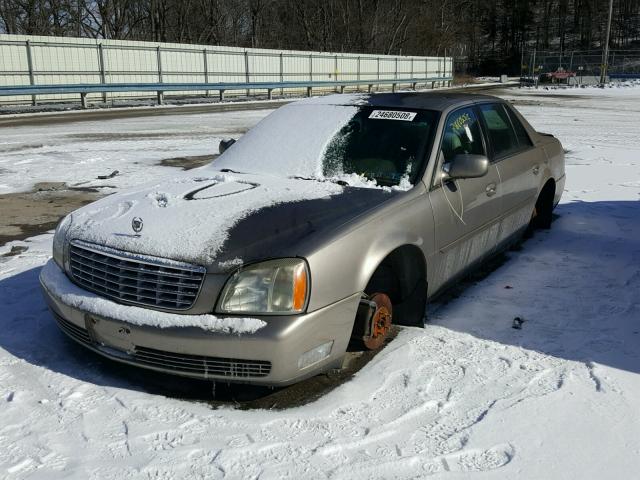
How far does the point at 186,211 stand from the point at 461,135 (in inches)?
85.1

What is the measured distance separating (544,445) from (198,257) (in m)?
1.85

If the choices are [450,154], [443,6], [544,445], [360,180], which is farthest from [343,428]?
[443,6]

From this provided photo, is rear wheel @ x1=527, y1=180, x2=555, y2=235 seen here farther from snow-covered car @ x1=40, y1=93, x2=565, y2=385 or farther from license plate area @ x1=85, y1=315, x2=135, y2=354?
license plate area @ x1=85, y1=315, x2=135, y2=354

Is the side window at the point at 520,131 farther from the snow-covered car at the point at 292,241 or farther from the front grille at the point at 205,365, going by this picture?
the front grille at the point at 205,365

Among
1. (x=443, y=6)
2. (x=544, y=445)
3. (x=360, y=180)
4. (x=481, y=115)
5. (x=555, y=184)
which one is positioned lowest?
(x=544, y=445)

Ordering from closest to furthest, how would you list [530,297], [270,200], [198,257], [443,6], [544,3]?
[198,257] → [270,200] → [530,297] → [443,6] → [544,3]

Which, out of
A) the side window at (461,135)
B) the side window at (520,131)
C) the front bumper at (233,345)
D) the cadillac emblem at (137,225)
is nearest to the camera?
the front bumper at (233,345)

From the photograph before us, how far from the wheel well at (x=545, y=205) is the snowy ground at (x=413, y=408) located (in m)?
1.29

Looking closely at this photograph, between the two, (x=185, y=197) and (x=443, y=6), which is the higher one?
(x=443, y=6)

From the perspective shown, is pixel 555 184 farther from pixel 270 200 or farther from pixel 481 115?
pixel 270 200

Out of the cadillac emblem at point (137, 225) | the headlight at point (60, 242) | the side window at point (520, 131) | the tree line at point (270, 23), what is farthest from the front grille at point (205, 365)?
the tree line at point (270, 23)

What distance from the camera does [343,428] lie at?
10.1 ft

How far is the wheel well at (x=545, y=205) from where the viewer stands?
646 cm

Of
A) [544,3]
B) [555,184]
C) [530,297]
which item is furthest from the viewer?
[544,3]
